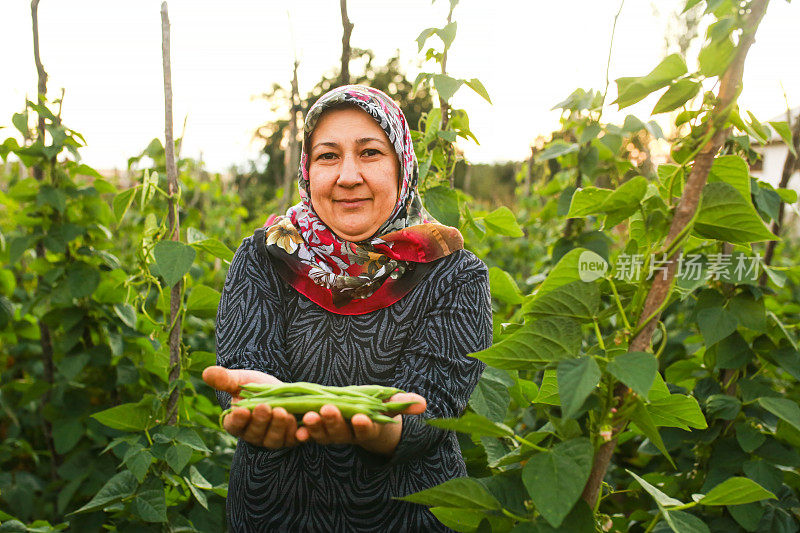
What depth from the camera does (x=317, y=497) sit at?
1664 mm

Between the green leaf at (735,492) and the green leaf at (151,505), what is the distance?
1.73 m

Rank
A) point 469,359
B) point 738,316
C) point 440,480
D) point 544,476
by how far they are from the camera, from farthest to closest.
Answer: point 738,316, point 440,480, point 469,359, point 544,476

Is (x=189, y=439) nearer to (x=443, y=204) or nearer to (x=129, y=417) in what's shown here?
(x=129, y=417)

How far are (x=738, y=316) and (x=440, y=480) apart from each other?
4.77 feet

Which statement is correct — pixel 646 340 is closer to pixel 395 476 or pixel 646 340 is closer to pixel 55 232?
pixel 395 476

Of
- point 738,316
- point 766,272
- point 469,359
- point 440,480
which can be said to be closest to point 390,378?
point 469,359

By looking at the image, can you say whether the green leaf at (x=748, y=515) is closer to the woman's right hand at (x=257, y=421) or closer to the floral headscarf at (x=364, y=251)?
the floral headscarf at (x=364, y=251)

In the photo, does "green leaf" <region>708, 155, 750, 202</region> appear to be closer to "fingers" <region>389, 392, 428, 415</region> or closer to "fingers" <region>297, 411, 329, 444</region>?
"fingers" <region>389, 392, 428, 415</region>

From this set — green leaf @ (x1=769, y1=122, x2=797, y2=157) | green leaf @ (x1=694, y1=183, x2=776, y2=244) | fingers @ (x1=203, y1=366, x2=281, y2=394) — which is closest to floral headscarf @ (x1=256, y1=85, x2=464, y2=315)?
fingers @ (x1=203, y1=366, x2=281, y2=394)

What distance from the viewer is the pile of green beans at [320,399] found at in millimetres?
1303

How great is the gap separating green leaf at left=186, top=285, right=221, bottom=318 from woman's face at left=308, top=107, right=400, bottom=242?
730mm

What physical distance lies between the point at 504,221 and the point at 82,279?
1.94 metres

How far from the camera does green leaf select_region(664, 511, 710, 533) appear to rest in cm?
124

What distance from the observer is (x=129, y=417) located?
2.20 metres
